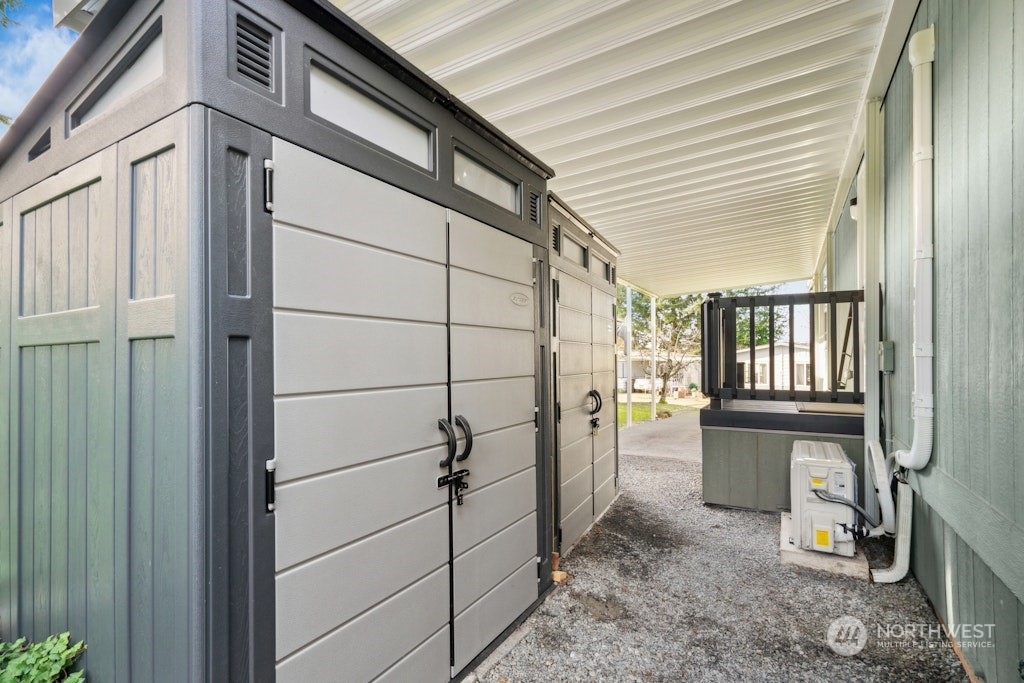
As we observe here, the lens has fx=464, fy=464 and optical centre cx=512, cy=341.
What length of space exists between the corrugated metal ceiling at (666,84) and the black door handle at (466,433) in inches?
79.9

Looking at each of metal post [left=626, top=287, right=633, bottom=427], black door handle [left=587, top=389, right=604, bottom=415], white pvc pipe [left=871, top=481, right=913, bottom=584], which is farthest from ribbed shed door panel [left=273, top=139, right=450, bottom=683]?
metal post [left=626, top=287, right=633, bottom=427]

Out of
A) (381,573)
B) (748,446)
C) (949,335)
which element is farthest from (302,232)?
(748,446)

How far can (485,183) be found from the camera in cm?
238

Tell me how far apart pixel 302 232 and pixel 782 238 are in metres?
7.25

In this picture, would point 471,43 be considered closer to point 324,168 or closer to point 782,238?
point 324,168

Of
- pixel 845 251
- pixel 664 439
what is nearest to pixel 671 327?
pixel 664 439

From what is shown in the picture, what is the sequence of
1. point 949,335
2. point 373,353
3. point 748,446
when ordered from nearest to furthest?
1. point 373,353
2. point 949,335
3. point 748,446

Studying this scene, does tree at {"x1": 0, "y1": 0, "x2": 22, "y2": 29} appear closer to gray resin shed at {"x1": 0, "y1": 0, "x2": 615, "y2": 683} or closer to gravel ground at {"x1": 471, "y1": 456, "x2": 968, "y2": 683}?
gray resin shed at {"x1": 0, "y1": 0, "x2": 615, "y2": 683}

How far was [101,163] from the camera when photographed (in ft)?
4.92

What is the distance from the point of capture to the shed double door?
1432mm

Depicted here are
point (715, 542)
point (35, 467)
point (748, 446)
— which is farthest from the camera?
point (748, 446)

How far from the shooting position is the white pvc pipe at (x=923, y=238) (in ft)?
7.29

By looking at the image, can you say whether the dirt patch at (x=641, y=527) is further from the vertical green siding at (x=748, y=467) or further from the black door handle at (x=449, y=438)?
→ the black door handle at (x=449, y=438)

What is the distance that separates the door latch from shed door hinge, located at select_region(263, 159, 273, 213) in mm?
1252
